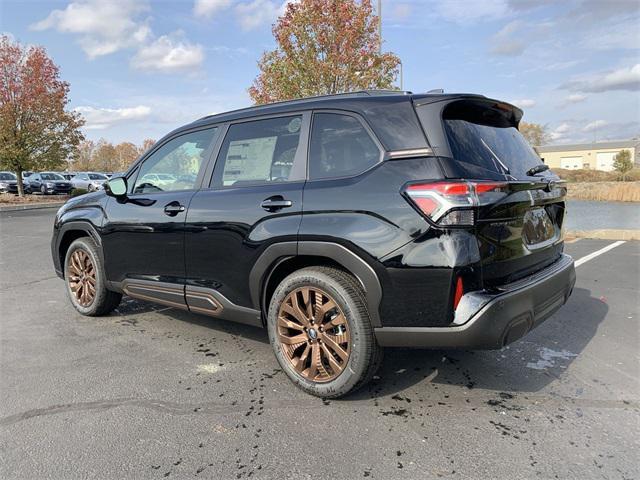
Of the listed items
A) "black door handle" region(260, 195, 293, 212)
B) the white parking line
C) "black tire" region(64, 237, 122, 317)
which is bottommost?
the white parking line

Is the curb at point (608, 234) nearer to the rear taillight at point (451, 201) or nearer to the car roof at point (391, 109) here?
the car roof at point (391, 109)

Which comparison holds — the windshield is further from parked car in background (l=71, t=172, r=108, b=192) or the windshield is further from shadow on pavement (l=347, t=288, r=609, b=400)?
→ shadow on pavement (l=347, t=288, r=609, b=400)

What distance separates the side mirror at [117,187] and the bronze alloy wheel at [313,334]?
2126 millimetres

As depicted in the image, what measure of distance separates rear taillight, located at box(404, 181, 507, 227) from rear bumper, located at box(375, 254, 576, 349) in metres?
0.43

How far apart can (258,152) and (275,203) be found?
22.7 inches

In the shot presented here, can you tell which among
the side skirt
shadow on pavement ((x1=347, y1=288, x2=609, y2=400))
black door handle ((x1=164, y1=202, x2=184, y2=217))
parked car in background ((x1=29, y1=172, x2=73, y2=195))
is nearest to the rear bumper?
shadow on pavement ((x1=347, y1=288, x2=609, y2=400))

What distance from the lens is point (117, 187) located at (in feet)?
14.3

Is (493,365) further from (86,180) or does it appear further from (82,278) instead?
(86,180)

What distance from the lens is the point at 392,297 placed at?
275 centimetres

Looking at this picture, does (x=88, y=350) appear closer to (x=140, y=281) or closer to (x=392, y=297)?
(x=140, y=281)

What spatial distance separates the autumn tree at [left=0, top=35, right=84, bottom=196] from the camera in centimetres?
2220

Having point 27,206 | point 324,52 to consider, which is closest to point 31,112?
point 27,206

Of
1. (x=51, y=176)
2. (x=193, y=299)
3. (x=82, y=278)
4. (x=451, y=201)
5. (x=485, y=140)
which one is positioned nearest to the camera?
(x=451, y=201)

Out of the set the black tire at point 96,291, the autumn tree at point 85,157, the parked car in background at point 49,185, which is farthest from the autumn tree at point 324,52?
the autumn tree at point 85,157
